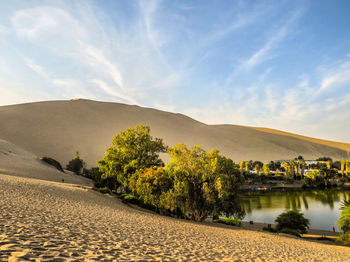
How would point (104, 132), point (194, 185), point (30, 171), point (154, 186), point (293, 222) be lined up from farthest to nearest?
point (104, 132) < point (30, 171) < point (293, 222) < point (154, 186) < point (194, 185)

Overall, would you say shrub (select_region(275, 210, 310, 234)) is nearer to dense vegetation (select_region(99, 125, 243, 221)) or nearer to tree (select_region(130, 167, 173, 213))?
dense vegetation (select_region(99, 125, 243, 221))

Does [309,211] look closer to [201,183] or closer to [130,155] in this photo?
[201,183]

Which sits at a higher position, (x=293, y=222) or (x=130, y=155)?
(x=130, y=155)

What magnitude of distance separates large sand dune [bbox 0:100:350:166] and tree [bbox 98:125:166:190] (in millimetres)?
60187

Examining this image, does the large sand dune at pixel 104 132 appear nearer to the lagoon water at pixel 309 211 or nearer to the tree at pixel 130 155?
the tree at pixel 130 155

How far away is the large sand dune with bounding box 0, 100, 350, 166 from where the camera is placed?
10194 centimetres

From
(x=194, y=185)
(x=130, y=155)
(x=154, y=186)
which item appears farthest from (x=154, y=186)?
(x=130, y=155)

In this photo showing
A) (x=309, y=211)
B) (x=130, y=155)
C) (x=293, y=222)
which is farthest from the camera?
(x=309, y=211)

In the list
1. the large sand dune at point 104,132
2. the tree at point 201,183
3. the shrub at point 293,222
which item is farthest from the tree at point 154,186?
the large sand dune at point 104,132

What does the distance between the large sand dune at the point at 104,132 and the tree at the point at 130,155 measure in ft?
197

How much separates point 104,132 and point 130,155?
95560 millimetres

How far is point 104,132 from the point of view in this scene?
411 ft

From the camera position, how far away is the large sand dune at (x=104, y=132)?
334 feet

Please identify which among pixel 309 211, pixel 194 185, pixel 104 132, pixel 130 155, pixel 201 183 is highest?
pixel 104 132
